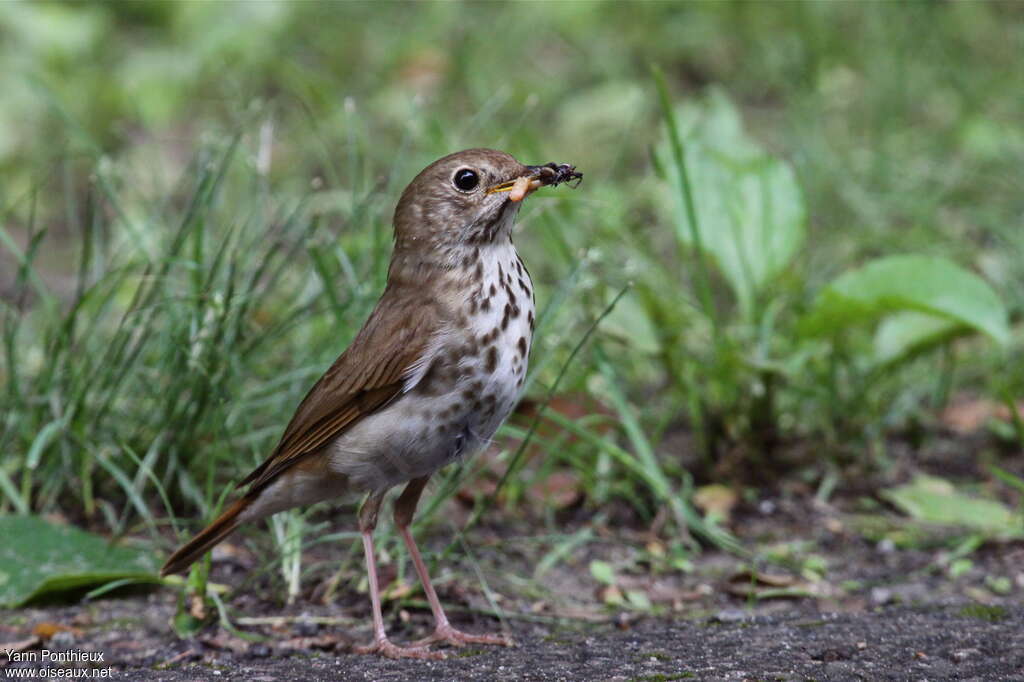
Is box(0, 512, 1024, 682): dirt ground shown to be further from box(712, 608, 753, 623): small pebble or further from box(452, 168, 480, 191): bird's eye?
box(452, 168, 480, 191): bird's eye

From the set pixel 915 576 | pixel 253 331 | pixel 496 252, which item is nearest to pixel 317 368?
pixel 253 331

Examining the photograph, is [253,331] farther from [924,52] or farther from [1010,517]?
[924,52]

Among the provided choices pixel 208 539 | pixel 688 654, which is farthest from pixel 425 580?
pixel 688 654

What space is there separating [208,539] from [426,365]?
74cm

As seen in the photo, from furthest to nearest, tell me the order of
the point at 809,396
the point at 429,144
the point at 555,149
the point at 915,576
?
the point at 555,149 < the point at 429,144 < the point at 809,396 < the point at 915,576

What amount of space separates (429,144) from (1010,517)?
270 cm

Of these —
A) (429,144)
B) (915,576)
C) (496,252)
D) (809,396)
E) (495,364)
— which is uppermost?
(429,144)

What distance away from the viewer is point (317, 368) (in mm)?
4055

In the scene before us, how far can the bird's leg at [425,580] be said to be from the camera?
3.33 m

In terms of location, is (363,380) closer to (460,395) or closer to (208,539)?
(460,395)

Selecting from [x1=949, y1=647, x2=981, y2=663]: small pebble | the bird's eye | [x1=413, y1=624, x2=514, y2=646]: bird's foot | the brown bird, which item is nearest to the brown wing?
the brown bird

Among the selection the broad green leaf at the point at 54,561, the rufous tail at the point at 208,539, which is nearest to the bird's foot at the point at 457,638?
the rufous tail at the point at 208,539

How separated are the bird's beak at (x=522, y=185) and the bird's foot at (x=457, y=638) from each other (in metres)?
1.13

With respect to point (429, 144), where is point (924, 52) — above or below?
above
